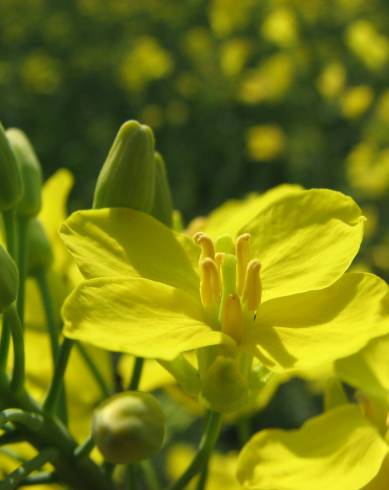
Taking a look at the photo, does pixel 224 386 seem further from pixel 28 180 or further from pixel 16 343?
pixel 28 180

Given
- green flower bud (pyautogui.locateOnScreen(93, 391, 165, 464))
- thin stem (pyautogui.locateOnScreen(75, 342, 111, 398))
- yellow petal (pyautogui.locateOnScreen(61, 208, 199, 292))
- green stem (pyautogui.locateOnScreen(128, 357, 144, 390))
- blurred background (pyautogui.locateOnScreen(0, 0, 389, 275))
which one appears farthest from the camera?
blurred background (pyautogui.locateOnScreen(0, 0, 389, 275))

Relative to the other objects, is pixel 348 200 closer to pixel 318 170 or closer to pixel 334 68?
pixel 318 170

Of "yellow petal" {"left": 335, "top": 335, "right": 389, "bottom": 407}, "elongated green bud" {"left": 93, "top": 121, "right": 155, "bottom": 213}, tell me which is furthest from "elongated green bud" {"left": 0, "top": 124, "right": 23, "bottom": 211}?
"yellow petal" {"left": 335, "top": 335, "right": 389, "bottom": 407}

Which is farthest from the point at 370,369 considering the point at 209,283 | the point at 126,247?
the point at 126,247

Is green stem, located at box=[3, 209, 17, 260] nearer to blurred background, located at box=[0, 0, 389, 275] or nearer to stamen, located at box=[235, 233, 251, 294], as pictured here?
stamen, located at box=[235, 233, 251, 294]

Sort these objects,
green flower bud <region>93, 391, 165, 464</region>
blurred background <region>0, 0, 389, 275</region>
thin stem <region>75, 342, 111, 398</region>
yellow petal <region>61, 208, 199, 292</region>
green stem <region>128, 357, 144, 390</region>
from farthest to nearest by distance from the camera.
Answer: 1. blurred background <region>0, 0, 389, 275</region>
2. thin stem <region>75, 342, 111, 398</region>
3. green stem <region>128, 357, 144, 390</region>
4. yellow petal <region>61, 208, 199, 292</region>
5. green flower bud <region>93, 391, 165, 464</region>

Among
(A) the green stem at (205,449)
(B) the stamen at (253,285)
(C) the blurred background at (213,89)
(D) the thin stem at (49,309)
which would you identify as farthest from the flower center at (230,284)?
(C) the blurred background at (213,89)
